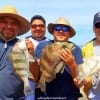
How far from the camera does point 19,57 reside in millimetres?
7148

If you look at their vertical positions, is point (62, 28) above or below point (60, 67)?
above

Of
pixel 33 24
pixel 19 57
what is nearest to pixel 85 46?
pixel 19 57

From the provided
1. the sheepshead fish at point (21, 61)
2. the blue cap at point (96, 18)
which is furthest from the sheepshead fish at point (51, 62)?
the blue cap at point (96, 18)

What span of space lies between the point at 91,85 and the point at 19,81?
1.26 meters

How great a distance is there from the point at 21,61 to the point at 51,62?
50 cm

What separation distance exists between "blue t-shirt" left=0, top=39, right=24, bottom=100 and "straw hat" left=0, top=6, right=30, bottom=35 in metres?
0.64

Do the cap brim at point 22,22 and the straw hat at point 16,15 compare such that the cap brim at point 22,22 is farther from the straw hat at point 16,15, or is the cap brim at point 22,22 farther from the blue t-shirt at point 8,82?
the blue t-shirt at point 8,82

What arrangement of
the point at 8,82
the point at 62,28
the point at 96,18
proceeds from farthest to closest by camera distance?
the point at 96,18
the point at 62,28
the point at 8,82

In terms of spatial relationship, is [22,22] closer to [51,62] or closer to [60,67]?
[51,62]

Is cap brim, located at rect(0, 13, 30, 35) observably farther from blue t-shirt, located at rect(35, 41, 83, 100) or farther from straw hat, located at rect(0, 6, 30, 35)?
blue t-shirt, located at rect(35, 41, 83, 100)

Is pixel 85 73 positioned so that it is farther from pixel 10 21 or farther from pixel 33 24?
pixel 33 24

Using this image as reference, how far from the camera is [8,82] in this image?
23.2 feet

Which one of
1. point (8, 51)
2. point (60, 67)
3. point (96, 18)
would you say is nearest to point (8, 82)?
point (8, 51)

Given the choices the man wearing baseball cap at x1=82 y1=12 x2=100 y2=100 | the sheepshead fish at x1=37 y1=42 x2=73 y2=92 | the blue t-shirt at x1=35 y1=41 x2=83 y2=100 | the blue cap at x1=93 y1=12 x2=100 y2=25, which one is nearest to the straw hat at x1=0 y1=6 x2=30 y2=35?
the sheepshead fish at x1=37 y1=42 x2=73 y2=92
